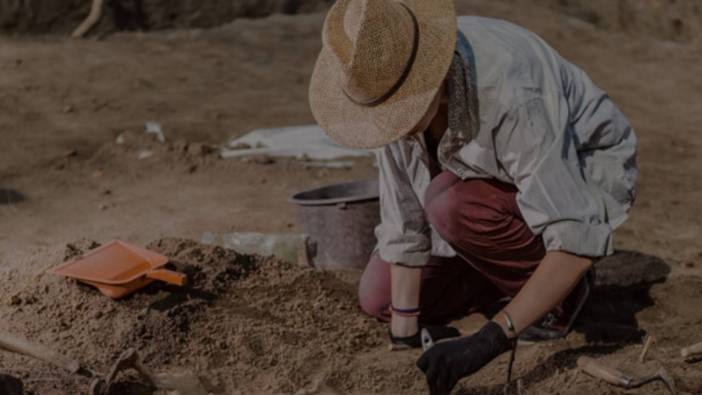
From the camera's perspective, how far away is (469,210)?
3.21m

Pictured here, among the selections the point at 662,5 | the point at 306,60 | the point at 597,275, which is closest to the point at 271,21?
the point at 306,60

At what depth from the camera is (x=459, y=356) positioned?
275cm

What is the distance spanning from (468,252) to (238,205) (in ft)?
6.19

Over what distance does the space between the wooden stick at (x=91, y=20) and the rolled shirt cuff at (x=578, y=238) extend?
215 inches

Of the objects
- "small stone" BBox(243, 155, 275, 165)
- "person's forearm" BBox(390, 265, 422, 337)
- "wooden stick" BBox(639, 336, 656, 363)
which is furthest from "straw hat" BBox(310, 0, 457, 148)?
"small stone" BBox(243, 155, 275, 165)

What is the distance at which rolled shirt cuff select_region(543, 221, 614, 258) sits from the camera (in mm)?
2754

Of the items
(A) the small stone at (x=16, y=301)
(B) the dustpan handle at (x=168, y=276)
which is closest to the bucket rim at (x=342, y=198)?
(B) the dustpan handle at (x=168, y=276)

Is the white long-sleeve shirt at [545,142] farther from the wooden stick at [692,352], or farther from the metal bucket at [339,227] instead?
the metal bucket at [339,227]

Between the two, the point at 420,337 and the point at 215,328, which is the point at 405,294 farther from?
the point at 215,328

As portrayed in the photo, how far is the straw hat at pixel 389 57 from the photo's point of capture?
2.61m

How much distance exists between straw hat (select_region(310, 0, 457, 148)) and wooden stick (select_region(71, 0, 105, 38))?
5.19 metres

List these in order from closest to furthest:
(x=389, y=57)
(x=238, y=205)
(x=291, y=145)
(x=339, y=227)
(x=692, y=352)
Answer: (x=389, y=57)
(x=692, y=352)
(x=339, y=227)
(x=238, y=205)
(x=291, y=145)

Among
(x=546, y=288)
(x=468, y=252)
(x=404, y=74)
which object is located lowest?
(x=468, y=252)

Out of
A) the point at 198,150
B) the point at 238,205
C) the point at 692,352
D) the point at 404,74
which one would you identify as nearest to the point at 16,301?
the point at 404,74
